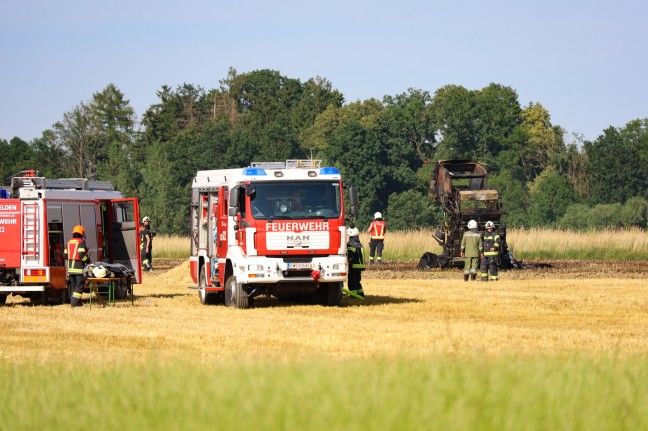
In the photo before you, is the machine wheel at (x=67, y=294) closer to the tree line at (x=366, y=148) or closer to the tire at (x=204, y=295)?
the tire at (x=204, y=295)

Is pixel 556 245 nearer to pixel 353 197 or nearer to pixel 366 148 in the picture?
pixel 353 197

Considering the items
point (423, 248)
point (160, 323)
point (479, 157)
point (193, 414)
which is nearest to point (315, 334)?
point (160, 323)

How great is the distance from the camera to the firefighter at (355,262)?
85.9 ft

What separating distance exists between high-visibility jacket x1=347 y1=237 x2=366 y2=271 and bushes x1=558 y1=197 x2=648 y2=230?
165 ft

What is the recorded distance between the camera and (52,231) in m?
26.9

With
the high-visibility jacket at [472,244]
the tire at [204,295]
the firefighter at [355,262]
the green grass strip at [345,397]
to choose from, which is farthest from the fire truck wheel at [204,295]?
the green grass strip at [345,397]

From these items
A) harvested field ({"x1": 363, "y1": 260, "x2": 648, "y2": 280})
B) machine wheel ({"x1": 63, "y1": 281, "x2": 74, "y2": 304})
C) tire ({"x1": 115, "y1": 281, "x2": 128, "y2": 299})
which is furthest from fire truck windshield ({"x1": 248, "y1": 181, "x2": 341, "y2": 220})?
harvested field ({"x1": 363, "y1": 260, "x2": 648, "y2": 280})

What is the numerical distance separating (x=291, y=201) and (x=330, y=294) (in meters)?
2.24

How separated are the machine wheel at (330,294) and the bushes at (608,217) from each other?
168 ft

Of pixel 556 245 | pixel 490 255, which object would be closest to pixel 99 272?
pixel 490 255

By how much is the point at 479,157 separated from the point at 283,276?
77.3 meters

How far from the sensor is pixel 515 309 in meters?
24.0

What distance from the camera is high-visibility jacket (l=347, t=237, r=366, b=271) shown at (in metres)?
26.2

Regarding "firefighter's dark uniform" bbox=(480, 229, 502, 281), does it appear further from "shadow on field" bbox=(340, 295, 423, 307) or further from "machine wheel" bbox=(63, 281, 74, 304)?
"machine wheel" bbox=(63, 281, 74, 304)
